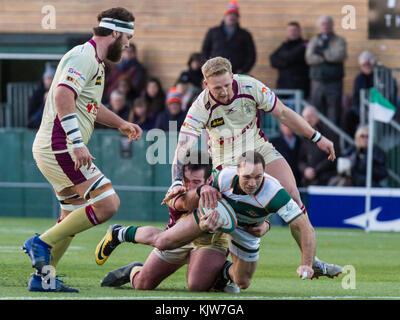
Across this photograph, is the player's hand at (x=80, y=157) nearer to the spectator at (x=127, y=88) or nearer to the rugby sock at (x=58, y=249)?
the rugby sock at (x=58, y=249)

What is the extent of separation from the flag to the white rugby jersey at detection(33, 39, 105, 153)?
308 inches

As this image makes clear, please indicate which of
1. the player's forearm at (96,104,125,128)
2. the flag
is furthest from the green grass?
the flag

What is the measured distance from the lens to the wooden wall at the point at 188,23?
1766 centimetres

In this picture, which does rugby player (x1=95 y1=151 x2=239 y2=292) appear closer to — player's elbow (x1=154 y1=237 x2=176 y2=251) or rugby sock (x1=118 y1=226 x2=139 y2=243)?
rugby sock (x1=118 y1=226 x2=139 y2=243)

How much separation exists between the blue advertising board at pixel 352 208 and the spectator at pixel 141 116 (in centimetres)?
310

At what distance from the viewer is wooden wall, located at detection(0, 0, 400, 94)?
1766cm

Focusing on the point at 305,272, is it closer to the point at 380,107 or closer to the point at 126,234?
the point at 126,234

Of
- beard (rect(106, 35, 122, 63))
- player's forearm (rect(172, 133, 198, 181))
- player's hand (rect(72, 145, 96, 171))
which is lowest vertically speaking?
player's forearm (rect(172, 133, 198, 181))

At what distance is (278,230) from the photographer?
15234mm

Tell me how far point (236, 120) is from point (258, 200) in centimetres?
131

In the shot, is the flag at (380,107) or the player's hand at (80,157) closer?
the player's hand at (80,157)

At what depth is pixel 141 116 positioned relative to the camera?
54.2ft

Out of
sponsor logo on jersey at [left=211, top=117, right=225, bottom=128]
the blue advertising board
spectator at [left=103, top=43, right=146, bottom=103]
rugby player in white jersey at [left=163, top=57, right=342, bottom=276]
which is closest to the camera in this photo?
rugby player in white jersey at [left=163, top=57, right=342, bottom=276]

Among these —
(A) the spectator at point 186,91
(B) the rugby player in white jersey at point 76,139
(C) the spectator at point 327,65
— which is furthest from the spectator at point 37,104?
(B) the rugby player in white jersey at point 76,139
